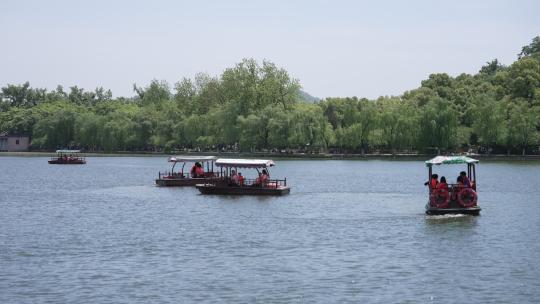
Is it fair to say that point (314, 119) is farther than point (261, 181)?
Yes

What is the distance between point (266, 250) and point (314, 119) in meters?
92.9

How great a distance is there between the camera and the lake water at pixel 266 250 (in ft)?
82.7

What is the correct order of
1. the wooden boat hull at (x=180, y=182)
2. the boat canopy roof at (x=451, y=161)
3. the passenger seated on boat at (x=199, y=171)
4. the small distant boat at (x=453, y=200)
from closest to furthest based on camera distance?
the small distant boat at (x=453, y=200) → the boat canopy roof at (x=451, y=161) → the wooden boat hull at (x=180, y=182) → the passenger seated on boat at (x=199, y=171)

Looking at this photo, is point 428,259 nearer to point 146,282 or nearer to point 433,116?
point 146,282

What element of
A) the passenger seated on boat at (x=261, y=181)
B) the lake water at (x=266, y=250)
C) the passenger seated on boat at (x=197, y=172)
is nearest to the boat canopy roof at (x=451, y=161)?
the lake water at (x=266, y=250)

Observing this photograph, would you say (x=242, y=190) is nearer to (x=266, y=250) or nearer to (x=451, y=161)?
(x=451, y=161)

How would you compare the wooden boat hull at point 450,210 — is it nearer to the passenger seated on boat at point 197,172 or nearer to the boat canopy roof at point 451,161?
the boat canopy roof at point 451,161

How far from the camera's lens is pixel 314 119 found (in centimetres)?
12494

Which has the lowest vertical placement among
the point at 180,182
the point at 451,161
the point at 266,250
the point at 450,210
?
the point at 266,250

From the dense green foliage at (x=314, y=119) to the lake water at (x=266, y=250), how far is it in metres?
53.3

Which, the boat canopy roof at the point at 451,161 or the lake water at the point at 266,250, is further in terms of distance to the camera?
the boat canopy roof at the point at 451,161

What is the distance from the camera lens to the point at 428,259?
30422 mm

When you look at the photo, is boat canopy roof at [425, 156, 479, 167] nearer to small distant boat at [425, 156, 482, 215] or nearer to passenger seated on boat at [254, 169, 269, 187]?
small distant boat at [425, 156, 482, 215]

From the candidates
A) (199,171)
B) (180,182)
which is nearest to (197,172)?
(199,171)
